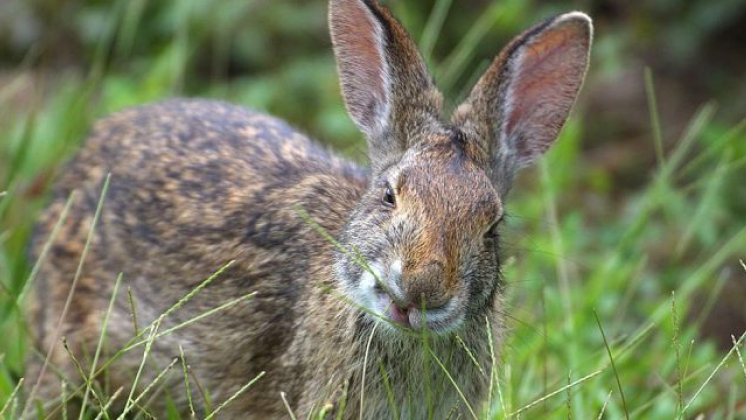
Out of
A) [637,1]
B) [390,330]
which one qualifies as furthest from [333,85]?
[390,330]

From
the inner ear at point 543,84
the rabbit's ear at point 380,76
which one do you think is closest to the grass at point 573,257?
the inner ear at point 543,84

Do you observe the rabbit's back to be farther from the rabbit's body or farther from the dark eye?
the dark eye

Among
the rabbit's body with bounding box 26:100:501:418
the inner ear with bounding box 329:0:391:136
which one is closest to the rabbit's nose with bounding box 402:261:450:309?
the rabbit's body with bounding box 26:100:501:418

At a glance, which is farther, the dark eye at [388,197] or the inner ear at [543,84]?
the inner ear at [543,84]

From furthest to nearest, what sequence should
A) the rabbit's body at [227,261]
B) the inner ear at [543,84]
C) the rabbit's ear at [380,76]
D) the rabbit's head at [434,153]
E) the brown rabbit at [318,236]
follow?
the inner ear at [543,84] < the rabbit's ear at [380,76] < the rabbit's body at [227,261] < the brown rabbit at [318,236] < the rabbit's head at [434,153]

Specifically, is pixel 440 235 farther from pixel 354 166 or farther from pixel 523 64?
pixel 354 166

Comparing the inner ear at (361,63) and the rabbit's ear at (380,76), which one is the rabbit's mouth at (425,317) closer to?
the rabbit's ear at (380,76)

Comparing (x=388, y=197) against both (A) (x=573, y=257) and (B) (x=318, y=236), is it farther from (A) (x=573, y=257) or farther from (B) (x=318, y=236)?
(A) (x=573, y=257)
